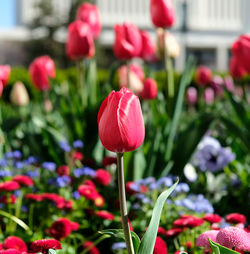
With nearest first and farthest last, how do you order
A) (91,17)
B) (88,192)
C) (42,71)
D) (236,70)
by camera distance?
(88,192)
(91,17)
(236,70)
(42,71)

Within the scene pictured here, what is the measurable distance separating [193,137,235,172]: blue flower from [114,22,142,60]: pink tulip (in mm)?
571

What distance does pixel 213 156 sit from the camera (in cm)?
214

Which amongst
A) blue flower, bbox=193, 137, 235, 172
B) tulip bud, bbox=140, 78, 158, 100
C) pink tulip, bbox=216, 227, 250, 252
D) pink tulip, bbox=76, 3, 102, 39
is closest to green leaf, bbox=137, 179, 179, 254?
pink tulip, bbox=216, 227, 250, 252

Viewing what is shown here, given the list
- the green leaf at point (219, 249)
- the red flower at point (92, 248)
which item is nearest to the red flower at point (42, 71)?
the red flower at point (92, 248)

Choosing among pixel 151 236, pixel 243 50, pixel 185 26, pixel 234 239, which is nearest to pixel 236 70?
pixel 243 50

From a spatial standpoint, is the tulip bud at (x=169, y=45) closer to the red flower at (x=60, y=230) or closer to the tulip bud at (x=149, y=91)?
the tulip bud at (x=149, y=91)

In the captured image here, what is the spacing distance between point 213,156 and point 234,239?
1247 millimetres

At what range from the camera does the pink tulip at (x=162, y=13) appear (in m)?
2.07

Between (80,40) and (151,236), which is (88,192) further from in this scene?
(80,40)

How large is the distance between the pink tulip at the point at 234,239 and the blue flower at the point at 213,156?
3.93 ft

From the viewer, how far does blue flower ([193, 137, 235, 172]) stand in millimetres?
2105

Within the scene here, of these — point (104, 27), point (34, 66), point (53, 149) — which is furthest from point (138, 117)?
point (104, 27)

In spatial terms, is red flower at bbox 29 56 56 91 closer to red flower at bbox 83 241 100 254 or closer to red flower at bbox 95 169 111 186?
red flower at bbox 95 169 111 186

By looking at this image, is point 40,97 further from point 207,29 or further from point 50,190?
point 207,29
